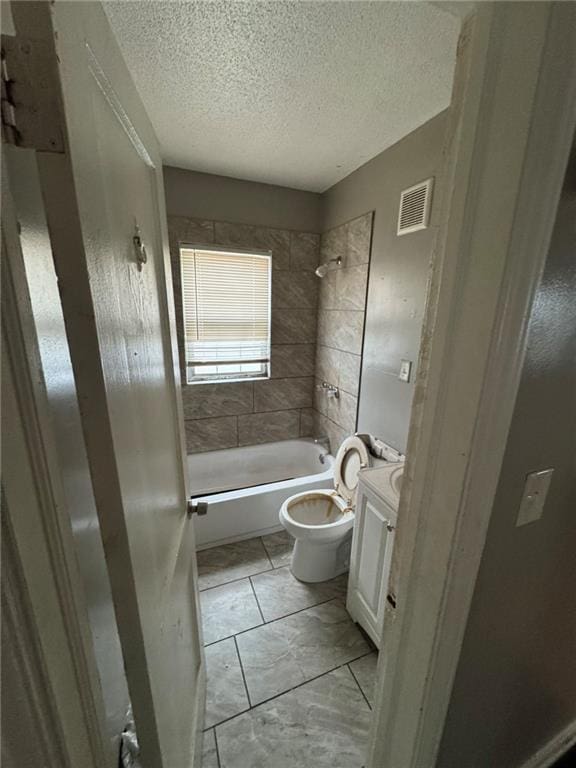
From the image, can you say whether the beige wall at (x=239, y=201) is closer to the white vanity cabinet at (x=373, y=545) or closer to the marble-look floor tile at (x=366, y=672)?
the white vanity cabinet at (x=373, y=545)

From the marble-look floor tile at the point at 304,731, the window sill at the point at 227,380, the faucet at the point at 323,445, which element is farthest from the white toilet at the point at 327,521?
the window sill at the point at 227,380

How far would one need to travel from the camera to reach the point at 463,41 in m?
0.51

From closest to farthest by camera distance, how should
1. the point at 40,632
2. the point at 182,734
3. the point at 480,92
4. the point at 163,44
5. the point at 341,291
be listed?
the point at 40,632 → the point at 480,92 → the point at 182,734 → the point at 163,44 → the point at 341,291

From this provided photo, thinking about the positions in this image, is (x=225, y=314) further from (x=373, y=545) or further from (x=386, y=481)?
(x=373, y=545)

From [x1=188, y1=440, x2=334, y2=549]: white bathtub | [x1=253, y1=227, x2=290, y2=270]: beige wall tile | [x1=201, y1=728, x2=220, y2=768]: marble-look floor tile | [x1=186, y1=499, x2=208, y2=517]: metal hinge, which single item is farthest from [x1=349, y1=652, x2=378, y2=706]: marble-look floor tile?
[x1=253, y1=227, x2=290, y2=270]: beige wall tile

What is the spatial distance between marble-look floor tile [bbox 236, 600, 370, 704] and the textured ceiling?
8.53 feet

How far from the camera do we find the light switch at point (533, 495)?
2.12 feet

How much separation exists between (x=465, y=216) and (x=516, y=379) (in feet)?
0.97

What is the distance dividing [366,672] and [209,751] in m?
0.71

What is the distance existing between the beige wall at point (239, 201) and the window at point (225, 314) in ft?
0.94

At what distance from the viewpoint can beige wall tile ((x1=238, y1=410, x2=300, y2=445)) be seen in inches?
115

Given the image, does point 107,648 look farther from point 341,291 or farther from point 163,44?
point 341,291

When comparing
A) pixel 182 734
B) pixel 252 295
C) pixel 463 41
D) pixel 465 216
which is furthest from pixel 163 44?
pixel 182 734

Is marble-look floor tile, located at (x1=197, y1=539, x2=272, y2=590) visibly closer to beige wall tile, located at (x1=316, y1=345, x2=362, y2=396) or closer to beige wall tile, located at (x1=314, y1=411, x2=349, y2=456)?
beige wall tile, located at (x1=314, y1=411, x2=349, y2=456)
